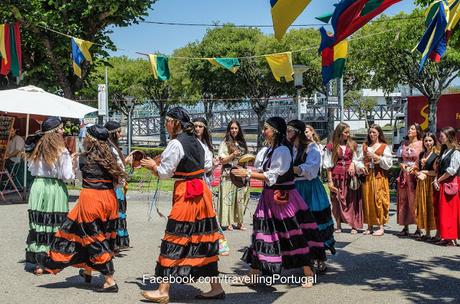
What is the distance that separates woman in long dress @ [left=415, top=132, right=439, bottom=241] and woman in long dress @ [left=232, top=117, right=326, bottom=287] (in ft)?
11.4

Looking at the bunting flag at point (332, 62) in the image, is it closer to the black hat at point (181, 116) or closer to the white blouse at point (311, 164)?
the white blouse at point (311, 164)

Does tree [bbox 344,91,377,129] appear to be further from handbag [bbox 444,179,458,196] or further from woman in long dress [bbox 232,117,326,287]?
woman in long dress [bbox 232,117,326,287]

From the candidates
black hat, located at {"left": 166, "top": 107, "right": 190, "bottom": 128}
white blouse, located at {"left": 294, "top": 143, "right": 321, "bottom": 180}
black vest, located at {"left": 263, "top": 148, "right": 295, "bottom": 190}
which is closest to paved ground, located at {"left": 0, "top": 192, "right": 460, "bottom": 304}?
black vest, located at {"left": 263, "top": 148, "right": 295, "bottom": 190}

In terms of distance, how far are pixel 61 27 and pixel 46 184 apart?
10435 mm

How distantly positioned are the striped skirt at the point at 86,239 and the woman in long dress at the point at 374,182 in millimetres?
4651

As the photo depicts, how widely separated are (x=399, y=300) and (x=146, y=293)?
2.48 m

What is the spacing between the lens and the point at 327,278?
20.9 feet

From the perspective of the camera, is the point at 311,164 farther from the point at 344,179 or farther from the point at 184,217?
the point at 344,179

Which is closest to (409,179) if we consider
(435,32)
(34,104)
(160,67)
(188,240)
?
(435,32)

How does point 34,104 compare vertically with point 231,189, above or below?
above

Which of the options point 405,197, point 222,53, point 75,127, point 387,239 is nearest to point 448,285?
point 387,239

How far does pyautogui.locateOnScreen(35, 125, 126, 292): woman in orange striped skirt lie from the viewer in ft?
18.9

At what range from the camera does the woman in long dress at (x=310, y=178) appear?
627cm

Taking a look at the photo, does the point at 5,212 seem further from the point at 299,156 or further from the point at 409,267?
the point at 409,267
